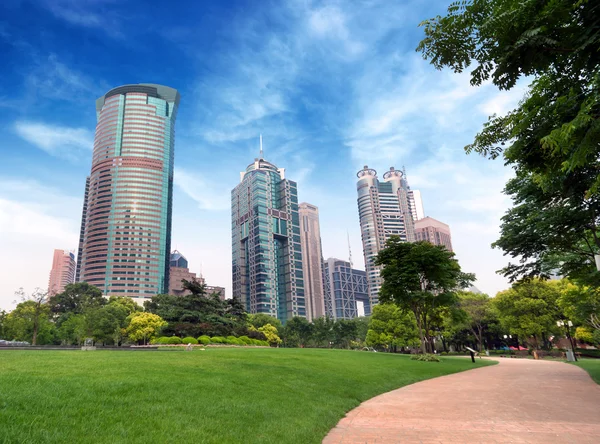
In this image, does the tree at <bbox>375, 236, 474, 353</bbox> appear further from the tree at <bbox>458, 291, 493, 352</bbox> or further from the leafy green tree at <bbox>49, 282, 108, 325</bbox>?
the leafy green tree at <bbox>49, 282, 108, 325</bbox>

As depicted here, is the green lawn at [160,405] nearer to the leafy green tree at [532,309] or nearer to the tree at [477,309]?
the leafy green tree at [532,309]

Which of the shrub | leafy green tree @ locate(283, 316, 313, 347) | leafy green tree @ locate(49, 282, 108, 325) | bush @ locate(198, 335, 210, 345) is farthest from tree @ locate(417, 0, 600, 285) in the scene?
leafy green tree @ locate(49, 282, 108, 325)

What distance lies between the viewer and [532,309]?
5659 centimetres

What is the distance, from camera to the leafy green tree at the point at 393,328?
62.5 m

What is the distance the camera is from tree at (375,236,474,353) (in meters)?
37.2

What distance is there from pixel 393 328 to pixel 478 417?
56.3 metres

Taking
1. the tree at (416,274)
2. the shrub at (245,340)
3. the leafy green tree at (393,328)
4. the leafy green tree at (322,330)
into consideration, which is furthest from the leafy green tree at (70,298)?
the tree at (416,274)

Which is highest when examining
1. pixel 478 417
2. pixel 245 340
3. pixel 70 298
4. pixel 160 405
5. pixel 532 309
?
pixel 70 298

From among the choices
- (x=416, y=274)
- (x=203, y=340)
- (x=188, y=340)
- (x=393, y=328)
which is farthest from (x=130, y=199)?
(x=416, y=274)

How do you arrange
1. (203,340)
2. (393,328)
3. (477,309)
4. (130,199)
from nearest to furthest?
(203,340)
(393,328)
(477,309)
(130,199)

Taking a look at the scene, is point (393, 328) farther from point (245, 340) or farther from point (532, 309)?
point (245, 340)

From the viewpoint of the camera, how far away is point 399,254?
39.5 metres

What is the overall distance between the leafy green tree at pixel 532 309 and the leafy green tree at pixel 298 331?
4805cm

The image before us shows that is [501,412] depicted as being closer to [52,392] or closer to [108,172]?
[52,392]
